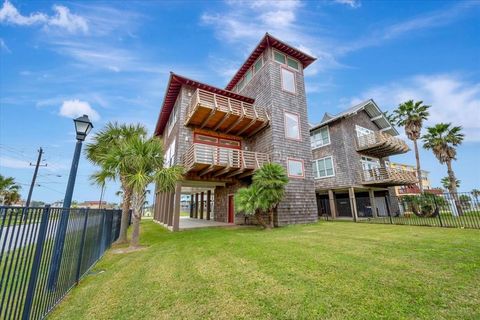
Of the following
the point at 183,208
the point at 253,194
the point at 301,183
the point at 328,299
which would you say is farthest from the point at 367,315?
the point at 183,208

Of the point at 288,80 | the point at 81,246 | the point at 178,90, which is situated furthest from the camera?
the point at 178,90

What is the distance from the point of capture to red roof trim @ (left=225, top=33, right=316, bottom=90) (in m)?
14.9

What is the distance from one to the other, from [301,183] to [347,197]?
927 cm

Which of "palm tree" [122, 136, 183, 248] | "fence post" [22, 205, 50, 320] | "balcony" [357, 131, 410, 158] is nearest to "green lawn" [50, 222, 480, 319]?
"fence post" [22, 205, 50, 320]

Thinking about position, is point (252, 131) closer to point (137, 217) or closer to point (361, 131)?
point (137, 217)

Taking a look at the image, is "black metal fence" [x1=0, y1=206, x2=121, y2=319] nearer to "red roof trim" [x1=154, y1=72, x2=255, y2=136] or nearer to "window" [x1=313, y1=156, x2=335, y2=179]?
"red roof trim" [x1=154, y1=72, x2=255, y2=136]

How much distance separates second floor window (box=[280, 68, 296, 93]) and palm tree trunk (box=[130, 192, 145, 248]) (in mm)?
12836

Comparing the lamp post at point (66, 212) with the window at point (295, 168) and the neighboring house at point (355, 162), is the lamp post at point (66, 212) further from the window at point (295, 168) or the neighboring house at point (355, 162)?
the neighboring house at point (355, 162)

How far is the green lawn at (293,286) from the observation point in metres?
2.85

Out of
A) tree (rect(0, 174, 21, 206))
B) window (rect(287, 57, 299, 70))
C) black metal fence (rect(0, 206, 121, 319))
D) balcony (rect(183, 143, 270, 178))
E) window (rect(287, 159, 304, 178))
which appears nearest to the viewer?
black metal fence (rect(0, 206, 121, 319))

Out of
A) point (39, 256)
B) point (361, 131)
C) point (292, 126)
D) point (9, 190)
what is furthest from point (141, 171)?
point (9, 190)

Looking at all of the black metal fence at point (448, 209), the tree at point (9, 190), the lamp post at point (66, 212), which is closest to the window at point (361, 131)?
the black metal fence at point (448, 209)

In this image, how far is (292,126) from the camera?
593 inches

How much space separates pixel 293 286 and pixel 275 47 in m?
16.6
